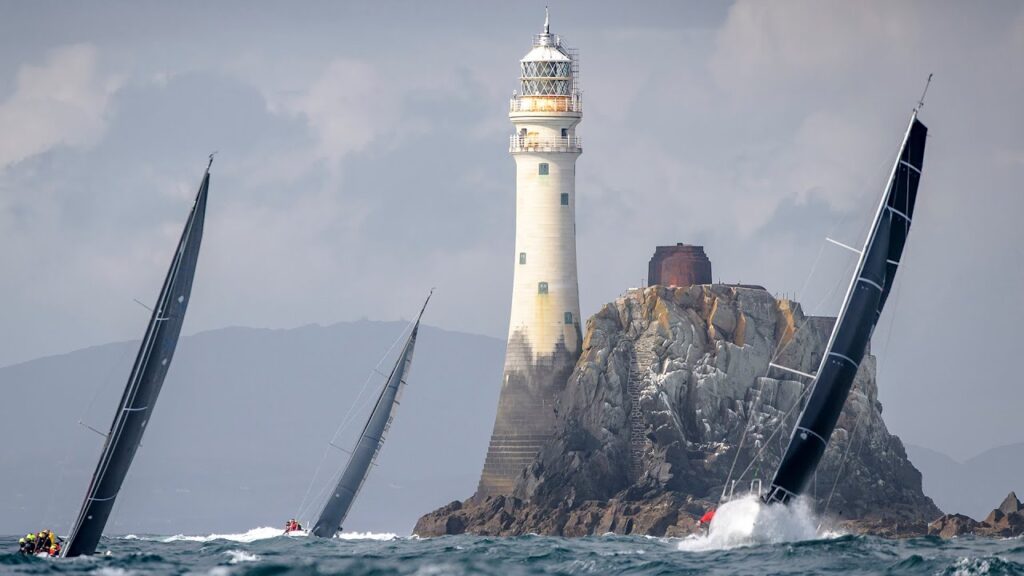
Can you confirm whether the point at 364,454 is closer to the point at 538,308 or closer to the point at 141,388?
the point at 538,308

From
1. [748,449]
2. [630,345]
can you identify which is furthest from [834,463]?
[630,345]

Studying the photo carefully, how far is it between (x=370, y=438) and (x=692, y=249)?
1854cm

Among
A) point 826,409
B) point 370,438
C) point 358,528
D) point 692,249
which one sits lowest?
point 826,409

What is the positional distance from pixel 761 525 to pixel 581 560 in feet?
20.4

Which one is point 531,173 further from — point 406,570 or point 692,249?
point 406,570

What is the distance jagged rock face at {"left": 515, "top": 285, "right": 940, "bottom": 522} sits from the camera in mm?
88500

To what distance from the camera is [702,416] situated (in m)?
89.7

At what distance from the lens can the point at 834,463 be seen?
88.4m

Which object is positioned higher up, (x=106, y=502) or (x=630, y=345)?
(x=630, y=345)

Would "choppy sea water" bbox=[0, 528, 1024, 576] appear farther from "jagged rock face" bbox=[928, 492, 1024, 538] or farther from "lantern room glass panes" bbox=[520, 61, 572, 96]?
"lantern room glass panes" bbox=[520, 61, 572, 96]

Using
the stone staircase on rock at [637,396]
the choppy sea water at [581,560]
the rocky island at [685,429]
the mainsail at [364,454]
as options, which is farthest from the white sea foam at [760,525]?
the stone staircase on rock at [637,396]

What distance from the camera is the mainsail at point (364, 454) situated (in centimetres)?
8569

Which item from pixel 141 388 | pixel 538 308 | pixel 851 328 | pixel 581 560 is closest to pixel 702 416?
pixel 538 308

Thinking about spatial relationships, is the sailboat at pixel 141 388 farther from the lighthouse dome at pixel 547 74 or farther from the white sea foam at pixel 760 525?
the lighthouse dome at pixel 547 74
